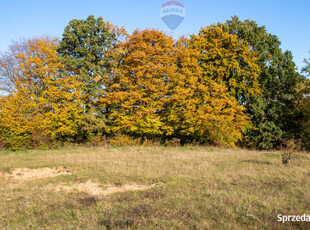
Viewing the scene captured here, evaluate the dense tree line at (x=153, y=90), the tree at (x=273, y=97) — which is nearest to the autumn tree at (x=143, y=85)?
the dense tree line at (x=153, y=90)

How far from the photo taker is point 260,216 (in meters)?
5.20

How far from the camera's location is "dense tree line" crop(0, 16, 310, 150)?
72.6 feet

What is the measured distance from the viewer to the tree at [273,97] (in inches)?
1030

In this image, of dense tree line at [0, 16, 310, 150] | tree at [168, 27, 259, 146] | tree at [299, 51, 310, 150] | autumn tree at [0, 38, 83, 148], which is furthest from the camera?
tree at [299, 51, 310, 150]

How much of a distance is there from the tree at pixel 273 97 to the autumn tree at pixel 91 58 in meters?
16.6

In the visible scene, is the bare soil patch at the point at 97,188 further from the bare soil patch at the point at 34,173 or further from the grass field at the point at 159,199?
the bare soil patch at the point at 34,173

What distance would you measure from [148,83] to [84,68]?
6950mm

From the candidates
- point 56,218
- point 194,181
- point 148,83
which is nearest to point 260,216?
point 194,181

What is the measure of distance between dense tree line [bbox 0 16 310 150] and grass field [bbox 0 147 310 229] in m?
11.9

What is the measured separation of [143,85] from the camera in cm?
2391

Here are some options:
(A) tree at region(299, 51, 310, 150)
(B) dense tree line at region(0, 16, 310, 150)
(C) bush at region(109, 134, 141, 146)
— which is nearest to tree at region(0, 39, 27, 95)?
(B) dense tree line at region(0, 16, 310, 150)

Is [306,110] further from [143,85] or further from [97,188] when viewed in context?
[97,188]

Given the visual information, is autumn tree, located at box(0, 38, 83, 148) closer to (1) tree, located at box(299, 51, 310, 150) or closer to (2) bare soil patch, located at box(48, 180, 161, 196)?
(2) bare soil patch, located at box(48, 180, 161, 196)

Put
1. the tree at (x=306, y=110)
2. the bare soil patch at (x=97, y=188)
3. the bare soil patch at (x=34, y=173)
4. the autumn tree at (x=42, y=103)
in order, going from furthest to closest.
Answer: the tree at (x=306, y=110) < the autumn tree at (x=42, y=103) < the bare soil patch at (x=34, y=173) < the bare soil patch at (x=97, y=188)
